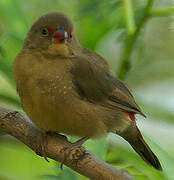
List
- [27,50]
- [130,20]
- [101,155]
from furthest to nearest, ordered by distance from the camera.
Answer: [130,20] < [27,50] < [101,155]

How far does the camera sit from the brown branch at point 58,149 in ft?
10.1

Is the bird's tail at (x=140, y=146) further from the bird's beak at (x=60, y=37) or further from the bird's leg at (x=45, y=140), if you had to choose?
the bird's beak at (x=60, y=37)

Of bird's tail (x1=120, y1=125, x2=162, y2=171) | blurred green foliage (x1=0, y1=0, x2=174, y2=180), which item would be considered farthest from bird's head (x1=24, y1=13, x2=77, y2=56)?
bird's tail (x1=120, y1=125, x2=162, y2=171)

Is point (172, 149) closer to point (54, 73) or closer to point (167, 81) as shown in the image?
point (167, 81)

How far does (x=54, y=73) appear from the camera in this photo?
144 inches

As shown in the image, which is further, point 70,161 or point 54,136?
point 54,136

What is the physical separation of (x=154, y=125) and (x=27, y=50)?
2291mm

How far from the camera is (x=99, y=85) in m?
3.94

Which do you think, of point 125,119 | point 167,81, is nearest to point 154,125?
point 167,81

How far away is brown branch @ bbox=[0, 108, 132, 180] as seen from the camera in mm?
3064

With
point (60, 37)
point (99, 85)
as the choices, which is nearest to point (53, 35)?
point (60, 37)

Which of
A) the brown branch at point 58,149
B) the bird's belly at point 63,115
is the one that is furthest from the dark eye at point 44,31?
the brown branch at point 58,149

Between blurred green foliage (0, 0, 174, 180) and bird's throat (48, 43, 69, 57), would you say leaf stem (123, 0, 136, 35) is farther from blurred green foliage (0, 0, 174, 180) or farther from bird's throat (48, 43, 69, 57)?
bird's throat (48, 43, 69, 57)

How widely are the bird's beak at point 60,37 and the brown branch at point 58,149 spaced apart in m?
0.58
